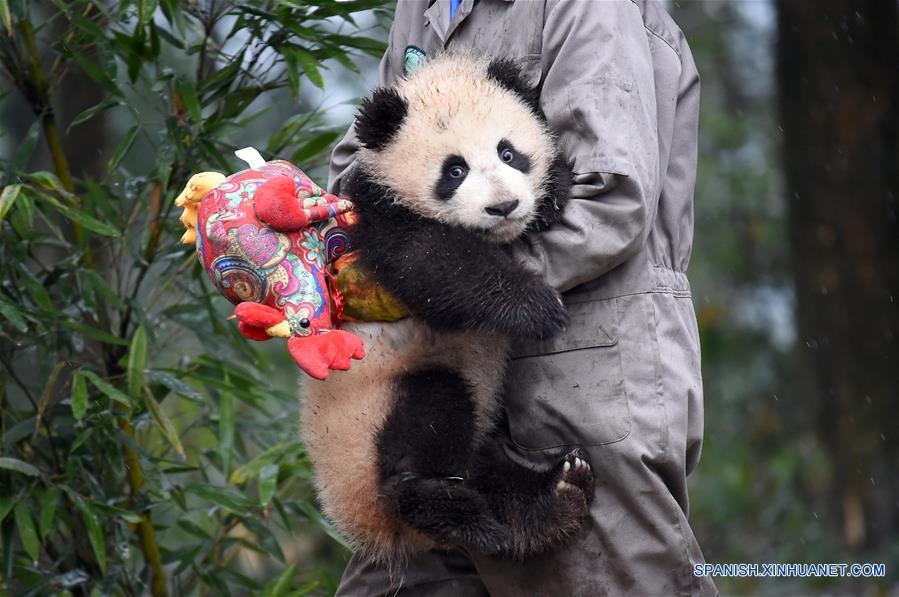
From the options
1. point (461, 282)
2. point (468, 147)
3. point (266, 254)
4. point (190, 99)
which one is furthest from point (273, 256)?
point (190, 99)

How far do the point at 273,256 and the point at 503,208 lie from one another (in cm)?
56

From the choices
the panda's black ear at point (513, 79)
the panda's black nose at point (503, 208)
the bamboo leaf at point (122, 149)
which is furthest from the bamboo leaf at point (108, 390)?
the panda's black ear at point (513, 79)

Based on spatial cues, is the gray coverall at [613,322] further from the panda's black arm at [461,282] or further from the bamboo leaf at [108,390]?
the bamboo leaf at [108,390]

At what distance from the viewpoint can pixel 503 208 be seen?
245 centimetres

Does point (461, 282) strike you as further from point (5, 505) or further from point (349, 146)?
point (5, 505)

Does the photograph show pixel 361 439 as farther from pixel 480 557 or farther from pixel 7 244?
pixel 7 244

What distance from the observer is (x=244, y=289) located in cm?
244

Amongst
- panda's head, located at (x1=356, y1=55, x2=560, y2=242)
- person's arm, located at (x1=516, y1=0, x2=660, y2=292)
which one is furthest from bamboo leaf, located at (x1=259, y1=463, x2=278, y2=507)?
person's arm, located at (x1=516, y1=0, x2=660, y2=292)

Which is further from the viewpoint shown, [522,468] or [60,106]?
[60,106]

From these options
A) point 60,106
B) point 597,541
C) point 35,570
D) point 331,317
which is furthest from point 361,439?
point 60,106

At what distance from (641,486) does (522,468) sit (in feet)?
1.08

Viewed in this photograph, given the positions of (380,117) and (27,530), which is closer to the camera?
(380,117)

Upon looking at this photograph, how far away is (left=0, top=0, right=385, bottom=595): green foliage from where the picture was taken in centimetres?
340

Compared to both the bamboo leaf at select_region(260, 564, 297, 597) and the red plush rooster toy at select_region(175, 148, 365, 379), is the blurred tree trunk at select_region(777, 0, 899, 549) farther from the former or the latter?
the red plush rooster toy at select_region(175, 148, 365, 379)
